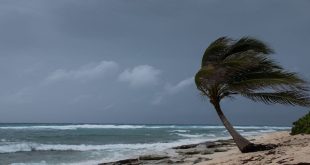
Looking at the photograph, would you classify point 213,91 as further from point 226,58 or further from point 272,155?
point 272,155

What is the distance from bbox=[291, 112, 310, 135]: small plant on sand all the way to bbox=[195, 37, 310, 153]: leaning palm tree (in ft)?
13.2

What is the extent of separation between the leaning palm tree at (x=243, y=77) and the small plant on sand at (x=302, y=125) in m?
4.03

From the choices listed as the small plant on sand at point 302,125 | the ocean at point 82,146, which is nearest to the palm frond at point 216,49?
the small plant on sand at point 302,125

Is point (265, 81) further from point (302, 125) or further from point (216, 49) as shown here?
point (302, 125)

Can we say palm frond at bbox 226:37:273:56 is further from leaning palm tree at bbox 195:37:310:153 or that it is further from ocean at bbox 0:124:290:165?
ocean at bbox 0:124:290:165

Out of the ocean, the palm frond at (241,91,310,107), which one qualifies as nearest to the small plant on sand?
the palm frond at (241,91,310,107)

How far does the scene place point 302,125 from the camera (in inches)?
683

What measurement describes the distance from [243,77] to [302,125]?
548 cm

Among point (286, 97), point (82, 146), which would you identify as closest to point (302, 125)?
point (286, 97)

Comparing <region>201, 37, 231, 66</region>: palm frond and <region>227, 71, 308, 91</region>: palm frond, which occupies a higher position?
<region>201, 37, 231, 66</region>: palm frond

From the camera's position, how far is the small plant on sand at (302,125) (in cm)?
1675

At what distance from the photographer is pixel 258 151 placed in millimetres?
12484

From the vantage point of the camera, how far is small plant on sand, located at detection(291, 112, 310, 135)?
659 inches

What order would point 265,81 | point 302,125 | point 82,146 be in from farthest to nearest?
point 82,146, point 302,125, point 265,81
